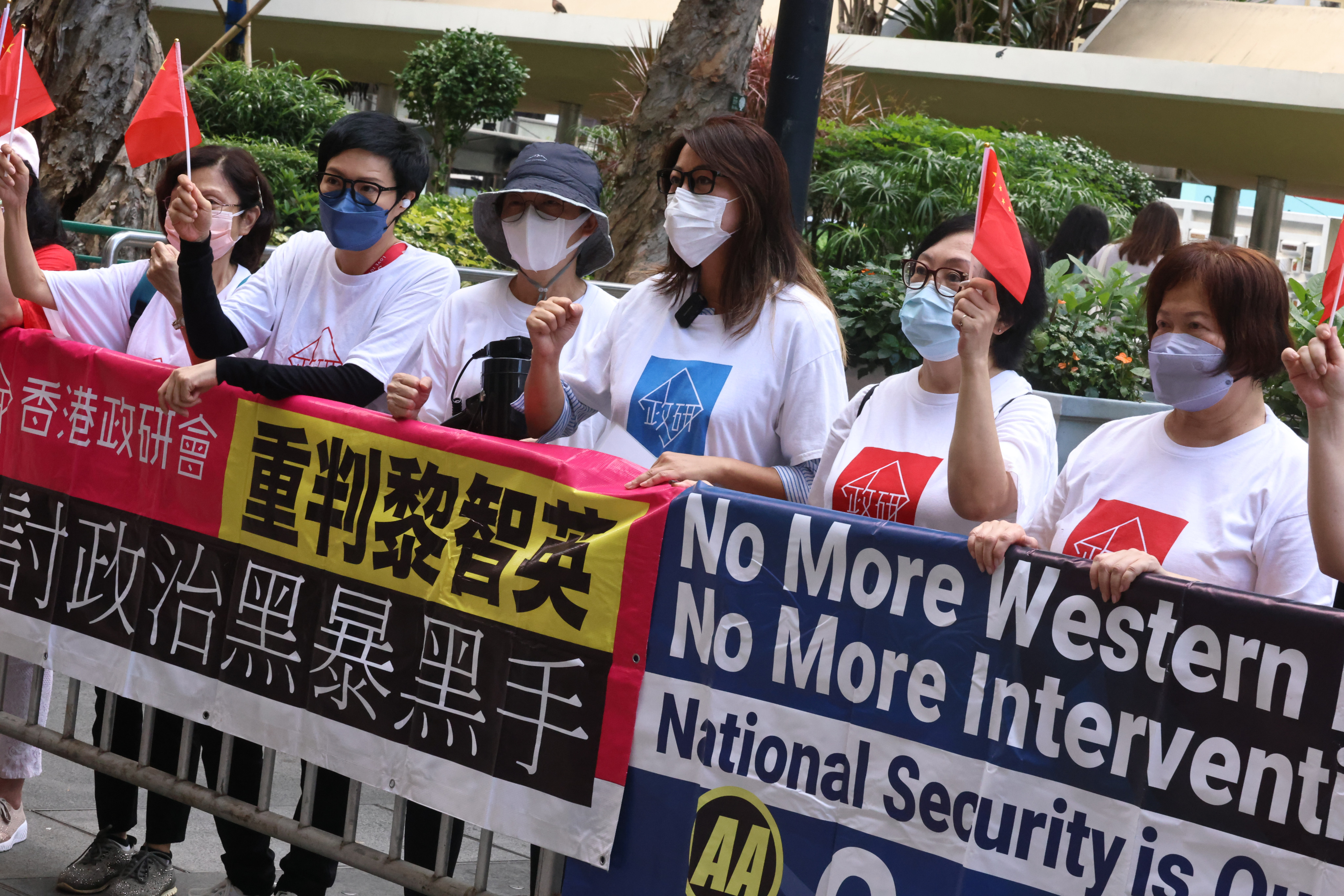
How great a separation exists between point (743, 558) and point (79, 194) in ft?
27.2

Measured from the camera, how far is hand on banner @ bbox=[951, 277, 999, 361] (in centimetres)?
277

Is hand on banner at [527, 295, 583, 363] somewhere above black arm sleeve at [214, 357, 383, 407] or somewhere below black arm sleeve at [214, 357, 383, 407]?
above

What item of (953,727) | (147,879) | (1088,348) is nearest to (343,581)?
(147,879)

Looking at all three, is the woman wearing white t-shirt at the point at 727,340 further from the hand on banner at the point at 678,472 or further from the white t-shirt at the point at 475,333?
the white t-shirt at the point at 475,333

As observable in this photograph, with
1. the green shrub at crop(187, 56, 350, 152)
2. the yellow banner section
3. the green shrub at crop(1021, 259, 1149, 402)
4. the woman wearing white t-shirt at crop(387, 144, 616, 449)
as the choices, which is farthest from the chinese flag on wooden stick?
the green shrub at crop(187, 56, 350, 152)

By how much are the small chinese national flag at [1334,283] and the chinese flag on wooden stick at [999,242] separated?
21.5 inches

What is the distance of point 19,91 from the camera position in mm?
4230

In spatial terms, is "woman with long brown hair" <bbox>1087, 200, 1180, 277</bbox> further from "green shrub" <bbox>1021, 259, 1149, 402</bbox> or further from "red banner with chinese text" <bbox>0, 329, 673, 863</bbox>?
"red banner with chinese text" <bbox>0, 329, 673, 863</bbox>

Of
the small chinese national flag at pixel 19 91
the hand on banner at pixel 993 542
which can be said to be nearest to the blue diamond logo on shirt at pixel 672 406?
the hand on banner at pixel 993 542

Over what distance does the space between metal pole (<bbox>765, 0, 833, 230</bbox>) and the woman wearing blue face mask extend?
69.4 inches

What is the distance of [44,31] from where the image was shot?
30.4 ft

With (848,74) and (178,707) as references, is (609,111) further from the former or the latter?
(178,707)

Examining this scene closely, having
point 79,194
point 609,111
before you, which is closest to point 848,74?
point 609,111

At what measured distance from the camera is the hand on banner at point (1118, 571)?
237 cm
